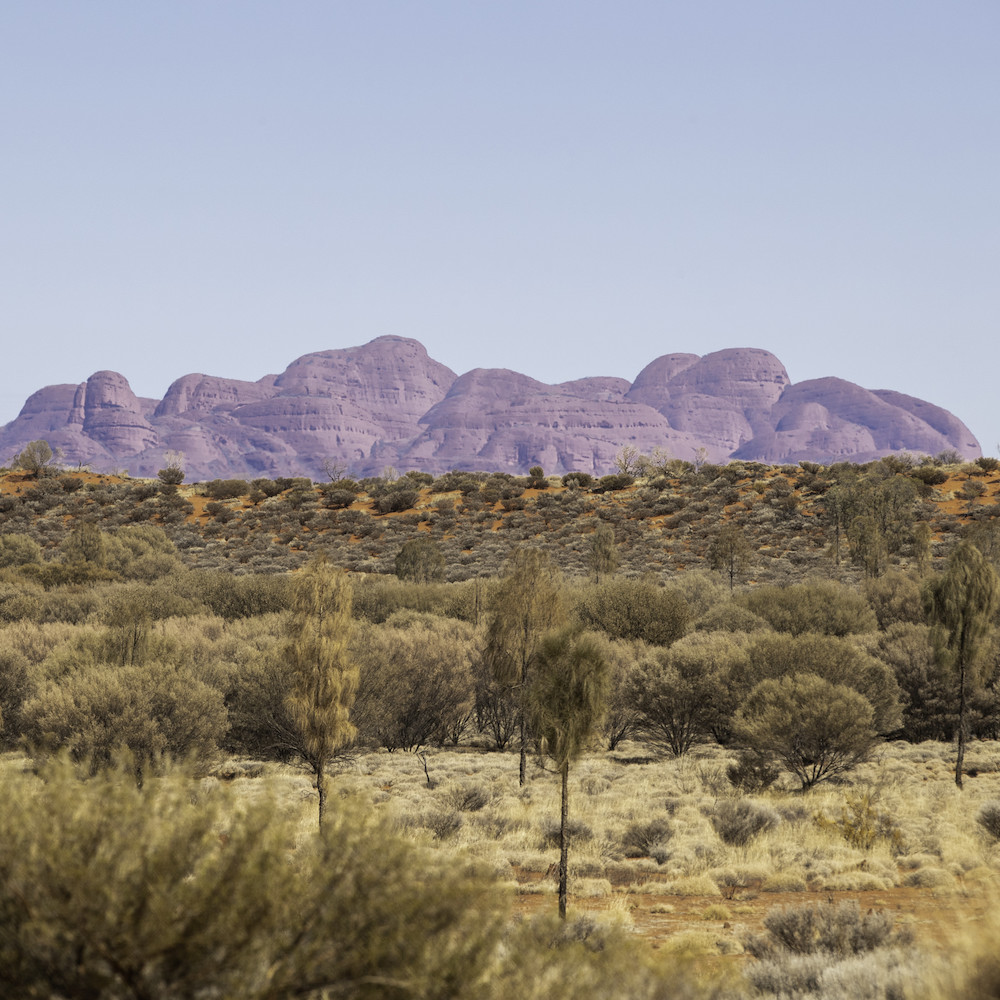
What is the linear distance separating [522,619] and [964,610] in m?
9.31

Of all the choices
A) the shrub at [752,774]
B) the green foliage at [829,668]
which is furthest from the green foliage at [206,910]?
the green foliage at [829,668]

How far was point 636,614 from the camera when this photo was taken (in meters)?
31.5

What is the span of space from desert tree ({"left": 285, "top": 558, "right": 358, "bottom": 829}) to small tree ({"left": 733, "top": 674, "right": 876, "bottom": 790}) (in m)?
9.38

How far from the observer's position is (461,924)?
14.9ft

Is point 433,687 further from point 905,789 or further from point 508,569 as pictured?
point 905,789

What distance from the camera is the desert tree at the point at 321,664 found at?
14.4m

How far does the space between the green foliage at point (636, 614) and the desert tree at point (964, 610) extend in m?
12.4

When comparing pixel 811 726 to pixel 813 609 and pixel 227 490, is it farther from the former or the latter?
Result: pixel 227 490

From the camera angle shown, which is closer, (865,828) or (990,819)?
(990,819)

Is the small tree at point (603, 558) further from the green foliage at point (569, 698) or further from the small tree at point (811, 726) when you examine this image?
the green foliage at point (569, 698)

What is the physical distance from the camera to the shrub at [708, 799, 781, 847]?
15.4 m

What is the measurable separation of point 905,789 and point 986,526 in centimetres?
2674

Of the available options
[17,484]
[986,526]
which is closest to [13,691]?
[986,526]

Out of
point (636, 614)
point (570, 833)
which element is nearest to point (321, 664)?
point (570, 833)
